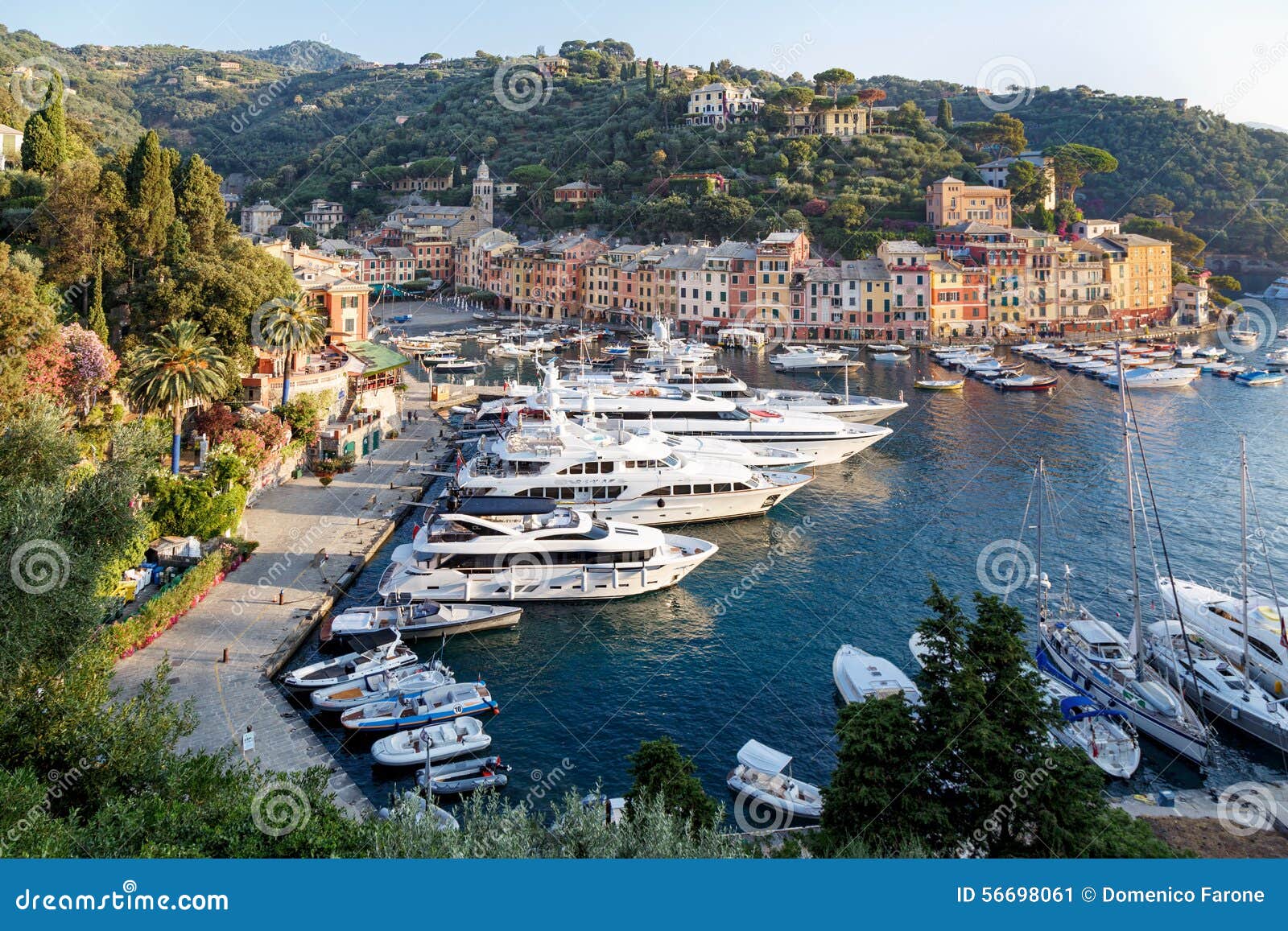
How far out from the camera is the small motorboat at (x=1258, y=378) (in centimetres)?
6744

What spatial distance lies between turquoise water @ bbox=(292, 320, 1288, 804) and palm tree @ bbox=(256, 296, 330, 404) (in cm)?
1087

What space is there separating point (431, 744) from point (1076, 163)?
4704 inches

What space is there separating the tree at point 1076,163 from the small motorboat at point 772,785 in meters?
114

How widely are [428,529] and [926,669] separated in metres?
17.5

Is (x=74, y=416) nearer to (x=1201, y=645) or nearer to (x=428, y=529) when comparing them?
(x=428, y=529)

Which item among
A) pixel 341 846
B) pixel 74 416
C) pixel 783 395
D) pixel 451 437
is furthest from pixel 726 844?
pixel 783 395

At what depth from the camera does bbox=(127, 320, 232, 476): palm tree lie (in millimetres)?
31250

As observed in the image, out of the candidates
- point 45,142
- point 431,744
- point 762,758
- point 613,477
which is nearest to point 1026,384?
point 613,477

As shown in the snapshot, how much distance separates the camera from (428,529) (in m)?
28.9

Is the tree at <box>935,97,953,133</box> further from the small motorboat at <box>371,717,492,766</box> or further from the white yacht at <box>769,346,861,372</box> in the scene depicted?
the small motorboat at <box>371,717,492,766</box>

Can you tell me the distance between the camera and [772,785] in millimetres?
19109

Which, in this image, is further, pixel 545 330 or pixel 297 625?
pixel 545 330

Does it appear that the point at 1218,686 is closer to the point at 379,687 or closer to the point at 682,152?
the point at 379,687

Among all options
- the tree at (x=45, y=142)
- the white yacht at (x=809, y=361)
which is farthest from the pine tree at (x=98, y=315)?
the white yacht at (x=809, y=361)
